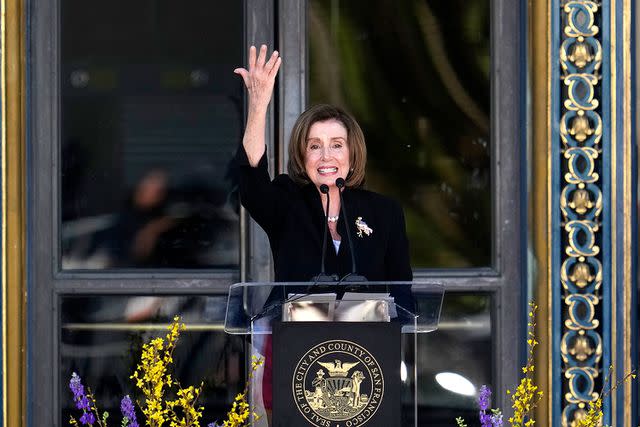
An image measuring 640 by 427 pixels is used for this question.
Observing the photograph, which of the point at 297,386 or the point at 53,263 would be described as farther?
the point at 53,263

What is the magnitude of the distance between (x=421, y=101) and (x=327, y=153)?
1.31 metres

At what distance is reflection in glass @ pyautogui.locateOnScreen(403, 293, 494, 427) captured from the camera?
456 cm

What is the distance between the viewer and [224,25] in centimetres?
459

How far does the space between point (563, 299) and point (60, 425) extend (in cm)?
211

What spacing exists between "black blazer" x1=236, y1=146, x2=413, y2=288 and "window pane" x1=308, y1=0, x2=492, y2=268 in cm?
108

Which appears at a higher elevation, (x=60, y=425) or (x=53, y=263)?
(x=53, y=263)

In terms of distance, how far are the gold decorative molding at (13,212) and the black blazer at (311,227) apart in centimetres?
145

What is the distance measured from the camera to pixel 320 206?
3.38 m

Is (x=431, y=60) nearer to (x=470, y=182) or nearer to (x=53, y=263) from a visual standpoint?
(x=470, y=182)

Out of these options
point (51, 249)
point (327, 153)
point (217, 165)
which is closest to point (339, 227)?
point (327, 153)

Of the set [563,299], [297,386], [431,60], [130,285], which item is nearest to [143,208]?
[130,285]

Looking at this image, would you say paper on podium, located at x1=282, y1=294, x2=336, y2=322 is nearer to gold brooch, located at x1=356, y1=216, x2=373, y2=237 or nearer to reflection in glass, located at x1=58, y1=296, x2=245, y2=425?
gold brooch, located at x1=356, y1=216, x2=373, y2=237

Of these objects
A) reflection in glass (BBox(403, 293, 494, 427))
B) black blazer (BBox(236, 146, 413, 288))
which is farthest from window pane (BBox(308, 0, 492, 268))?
black blazer (BBox(236, 146, 413, 288))

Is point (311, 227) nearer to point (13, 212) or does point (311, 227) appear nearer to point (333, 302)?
point (333, 302)
